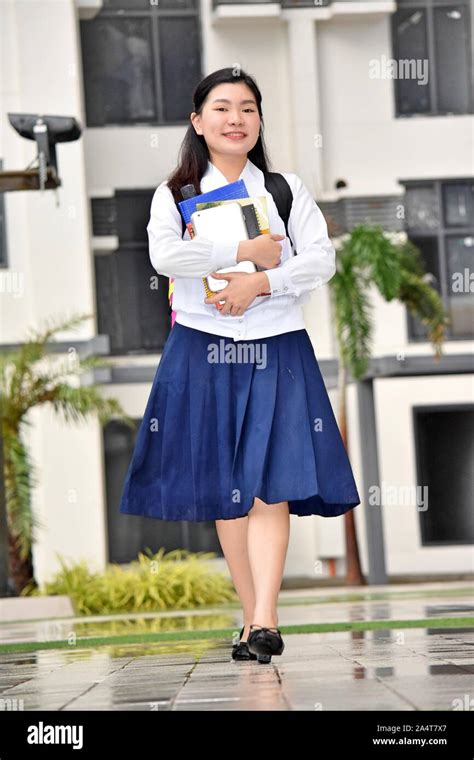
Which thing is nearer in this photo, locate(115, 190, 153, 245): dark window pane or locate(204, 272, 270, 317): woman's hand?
locate(204, 272, 270, 317): woman's hand

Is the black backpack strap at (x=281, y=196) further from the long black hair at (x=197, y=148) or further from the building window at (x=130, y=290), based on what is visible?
the building window at (x=130, y=290)

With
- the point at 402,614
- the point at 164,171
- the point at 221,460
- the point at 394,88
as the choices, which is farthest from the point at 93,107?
the point at 221,460

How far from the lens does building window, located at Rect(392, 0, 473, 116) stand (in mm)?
21278

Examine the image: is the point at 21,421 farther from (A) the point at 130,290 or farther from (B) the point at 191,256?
(B) the point at 191,256

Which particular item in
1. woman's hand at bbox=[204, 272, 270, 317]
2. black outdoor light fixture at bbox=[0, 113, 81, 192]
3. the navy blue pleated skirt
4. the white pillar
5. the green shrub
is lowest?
the green shrub

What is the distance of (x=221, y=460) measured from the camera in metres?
4.73

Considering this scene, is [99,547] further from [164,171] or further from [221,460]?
[221,460]

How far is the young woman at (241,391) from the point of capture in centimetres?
466

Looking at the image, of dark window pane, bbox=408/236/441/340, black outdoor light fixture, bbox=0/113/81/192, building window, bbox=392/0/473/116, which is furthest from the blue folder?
building window, bbox=392/0/473/116

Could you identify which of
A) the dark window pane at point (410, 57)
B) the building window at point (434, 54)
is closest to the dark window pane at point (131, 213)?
the dark window pane at point (410, 57)

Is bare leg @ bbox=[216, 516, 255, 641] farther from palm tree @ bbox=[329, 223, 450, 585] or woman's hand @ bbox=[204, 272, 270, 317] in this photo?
palm tree @ bbox=[329, 223, 450, 585]

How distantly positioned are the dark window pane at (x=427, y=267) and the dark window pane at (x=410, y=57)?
2.03m

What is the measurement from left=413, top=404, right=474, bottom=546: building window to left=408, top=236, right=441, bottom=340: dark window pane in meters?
1.20

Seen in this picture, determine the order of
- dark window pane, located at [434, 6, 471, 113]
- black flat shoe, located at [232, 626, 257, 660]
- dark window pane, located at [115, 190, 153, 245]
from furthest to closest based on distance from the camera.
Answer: dark window pane, located at [434, 6, 471, 113]
dark window pane, located at [115, 190, 153, 245]
black flat shoe, located at [232, 626, 257, 660]
